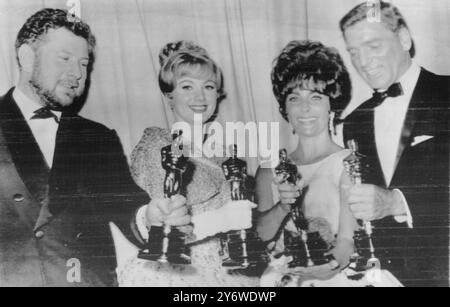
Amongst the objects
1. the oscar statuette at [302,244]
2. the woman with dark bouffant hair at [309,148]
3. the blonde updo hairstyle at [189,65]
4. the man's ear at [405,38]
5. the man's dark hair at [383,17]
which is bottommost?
the oscar statuette at [302,244]

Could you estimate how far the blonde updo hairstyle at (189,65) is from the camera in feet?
7.98

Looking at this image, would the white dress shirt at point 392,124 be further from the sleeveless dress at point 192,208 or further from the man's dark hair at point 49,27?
the man's dark hair at point 49,27

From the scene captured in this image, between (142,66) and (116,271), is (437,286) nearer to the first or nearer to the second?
(116,271)

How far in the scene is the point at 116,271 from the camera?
2443 mm

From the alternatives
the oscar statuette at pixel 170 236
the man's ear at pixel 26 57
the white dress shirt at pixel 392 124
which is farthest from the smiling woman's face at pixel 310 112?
the man's ear at pixel 26 57

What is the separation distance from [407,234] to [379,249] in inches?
5.7

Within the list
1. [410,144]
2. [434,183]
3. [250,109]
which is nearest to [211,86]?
[250,109]

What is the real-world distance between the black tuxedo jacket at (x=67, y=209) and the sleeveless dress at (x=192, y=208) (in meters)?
0.07

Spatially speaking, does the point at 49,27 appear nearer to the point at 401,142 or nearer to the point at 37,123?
the point at 37,123

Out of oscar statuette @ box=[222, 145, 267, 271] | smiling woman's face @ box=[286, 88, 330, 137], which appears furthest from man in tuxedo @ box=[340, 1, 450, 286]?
oscar statuette @ box=[222, 145, 267, 271]

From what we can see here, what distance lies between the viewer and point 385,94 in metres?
2.43

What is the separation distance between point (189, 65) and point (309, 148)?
0.65m

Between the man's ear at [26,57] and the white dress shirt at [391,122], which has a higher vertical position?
the man's ear at [26,57]

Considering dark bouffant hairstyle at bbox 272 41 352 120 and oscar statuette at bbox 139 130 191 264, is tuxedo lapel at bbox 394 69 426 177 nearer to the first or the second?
dark bouffant hairstyle at bbox 272 41 352 120
